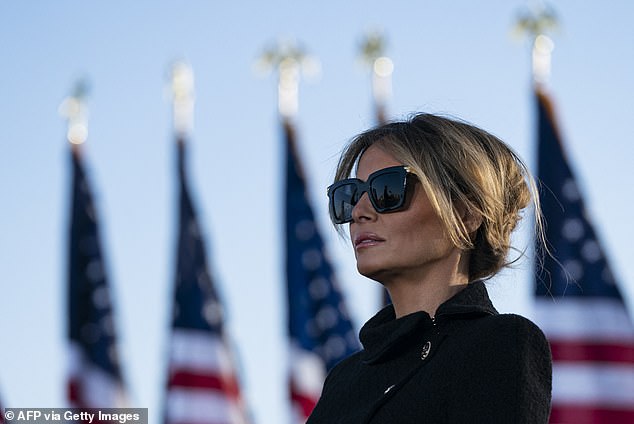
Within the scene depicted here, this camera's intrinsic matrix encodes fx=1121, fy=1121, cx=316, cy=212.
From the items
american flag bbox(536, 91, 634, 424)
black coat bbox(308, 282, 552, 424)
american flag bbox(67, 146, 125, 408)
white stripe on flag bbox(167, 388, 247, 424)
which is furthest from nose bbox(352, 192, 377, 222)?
american flag bbox(67, 146, 125, 408)

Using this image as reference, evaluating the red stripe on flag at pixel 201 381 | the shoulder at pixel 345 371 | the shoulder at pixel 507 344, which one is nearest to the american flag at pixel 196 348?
the red stripe on flag at pixel 201 381

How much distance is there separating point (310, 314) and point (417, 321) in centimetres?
1049

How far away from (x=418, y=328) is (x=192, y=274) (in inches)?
406

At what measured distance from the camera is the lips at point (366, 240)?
8.87 feet

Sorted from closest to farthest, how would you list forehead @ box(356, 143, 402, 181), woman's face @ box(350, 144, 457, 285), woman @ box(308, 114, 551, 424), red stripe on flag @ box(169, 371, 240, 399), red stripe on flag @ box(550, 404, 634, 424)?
1. woman @ box(308, 114, 551, 424)
2. woman's face @ box(350, 144, 457, 285)
3. forehead @ box(356, 143, 402, 181)
4. red stripe on flag @ box(550, 404, 634, 424)
5. red stripe on flag @ box(169, 371, 240, 399)

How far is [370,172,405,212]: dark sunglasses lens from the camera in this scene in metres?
2.69

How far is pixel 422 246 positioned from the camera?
268 cm

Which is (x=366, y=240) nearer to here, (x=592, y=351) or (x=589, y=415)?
(x=589, y=415)

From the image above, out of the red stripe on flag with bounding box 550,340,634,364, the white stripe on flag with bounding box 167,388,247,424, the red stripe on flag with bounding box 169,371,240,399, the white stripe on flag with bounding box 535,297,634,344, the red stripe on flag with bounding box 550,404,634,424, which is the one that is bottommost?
the red stripe on flag with bounding box 550,404,634,424

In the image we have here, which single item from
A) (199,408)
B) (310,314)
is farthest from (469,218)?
(310,314)

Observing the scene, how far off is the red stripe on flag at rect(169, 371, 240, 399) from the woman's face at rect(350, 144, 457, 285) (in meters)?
9.28

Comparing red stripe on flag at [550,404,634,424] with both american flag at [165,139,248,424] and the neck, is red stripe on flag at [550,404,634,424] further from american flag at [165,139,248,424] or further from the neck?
the neck

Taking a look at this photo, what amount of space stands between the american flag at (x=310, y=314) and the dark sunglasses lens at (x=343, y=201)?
9886mm

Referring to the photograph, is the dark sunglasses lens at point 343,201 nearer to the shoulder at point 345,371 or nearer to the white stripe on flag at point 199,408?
the shoulder at point 345,371
